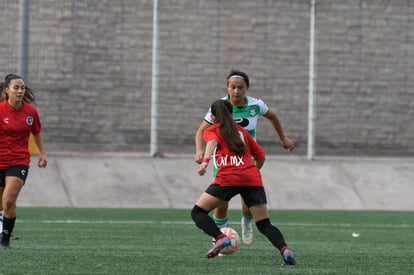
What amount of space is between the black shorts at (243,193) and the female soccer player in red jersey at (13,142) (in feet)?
7.99

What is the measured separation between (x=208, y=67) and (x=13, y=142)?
38.2ft

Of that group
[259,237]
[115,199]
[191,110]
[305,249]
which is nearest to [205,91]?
[191,110]

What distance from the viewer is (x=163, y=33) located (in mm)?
21234

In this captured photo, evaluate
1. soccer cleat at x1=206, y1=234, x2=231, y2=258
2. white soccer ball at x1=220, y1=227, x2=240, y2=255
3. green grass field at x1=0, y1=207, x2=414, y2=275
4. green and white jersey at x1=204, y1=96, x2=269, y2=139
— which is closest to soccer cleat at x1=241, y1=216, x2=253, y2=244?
green grass field at x1=0, y1=207, x2=414, y2=275

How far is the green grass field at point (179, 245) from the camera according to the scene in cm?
840

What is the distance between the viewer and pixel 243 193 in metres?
8.75

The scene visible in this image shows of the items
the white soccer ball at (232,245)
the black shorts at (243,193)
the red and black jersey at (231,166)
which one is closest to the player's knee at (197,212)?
the black shorts at (243,193)

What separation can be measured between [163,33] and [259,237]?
9.73m

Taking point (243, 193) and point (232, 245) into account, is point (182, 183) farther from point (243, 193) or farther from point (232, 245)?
point (243, 193)

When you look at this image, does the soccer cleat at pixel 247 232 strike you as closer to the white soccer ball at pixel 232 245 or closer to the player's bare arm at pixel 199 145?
the white soccer ball at pixel 232 245

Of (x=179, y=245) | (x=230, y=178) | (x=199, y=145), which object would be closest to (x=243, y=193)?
(x=230, y=178)

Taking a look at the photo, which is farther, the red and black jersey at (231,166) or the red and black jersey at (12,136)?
the red and black jersey at (12,136)

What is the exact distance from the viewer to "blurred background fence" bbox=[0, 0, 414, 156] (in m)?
20.3

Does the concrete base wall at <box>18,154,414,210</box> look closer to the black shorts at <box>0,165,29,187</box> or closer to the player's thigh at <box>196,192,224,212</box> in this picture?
the black shorts at <box>0,165,29,187</box>
